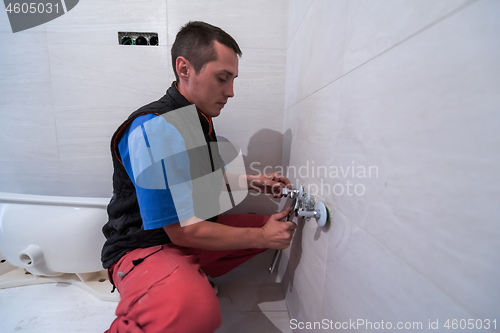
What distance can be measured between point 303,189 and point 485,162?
1.75 ft

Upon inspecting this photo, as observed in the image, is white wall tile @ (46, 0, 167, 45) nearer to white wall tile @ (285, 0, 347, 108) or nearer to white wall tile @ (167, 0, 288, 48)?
white wall tile @ (167, 0, 288, 48)

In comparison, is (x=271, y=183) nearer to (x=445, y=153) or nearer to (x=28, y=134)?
(x=445, y=153)

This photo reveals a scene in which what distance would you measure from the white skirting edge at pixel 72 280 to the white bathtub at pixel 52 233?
0.05ft

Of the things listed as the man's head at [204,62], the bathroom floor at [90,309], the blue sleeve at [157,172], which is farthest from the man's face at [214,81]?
the bathroom floor at [90,309]

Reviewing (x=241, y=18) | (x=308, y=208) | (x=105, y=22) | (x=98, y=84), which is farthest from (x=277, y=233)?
(x=105, y=22)

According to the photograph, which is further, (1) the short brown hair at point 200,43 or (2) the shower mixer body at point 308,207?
(1) the short brown hair at point 200,43

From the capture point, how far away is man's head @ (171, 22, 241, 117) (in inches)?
26.0

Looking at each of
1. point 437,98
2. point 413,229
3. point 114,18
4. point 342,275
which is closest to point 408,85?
point 437,98

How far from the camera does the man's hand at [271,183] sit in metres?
0.83

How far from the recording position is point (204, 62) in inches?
26.1

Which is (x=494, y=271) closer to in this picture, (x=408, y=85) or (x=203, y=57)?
(x=408, y=85)

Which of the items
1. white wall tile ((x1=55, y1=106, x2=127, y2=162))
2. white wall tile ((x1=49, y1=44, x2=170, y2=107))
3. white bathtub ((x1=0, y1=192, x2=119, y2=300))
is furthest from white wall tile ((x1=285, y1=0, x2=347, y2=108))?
white bathtub ((x1=0, y1=192, x2=119, y2=300))

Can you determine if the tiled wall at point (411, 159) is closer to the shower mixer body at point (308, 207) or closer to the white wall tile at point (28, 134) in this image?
the shower mixer body at point (308, 207)

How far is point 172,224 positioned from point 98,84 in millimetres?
879
